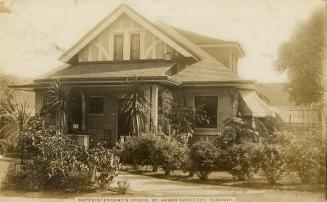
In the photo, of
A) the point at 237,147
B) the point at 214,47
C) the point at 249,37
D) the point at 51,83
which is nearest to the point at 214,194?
the point at 237,147

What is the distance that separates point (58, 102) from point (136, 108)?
196 cm

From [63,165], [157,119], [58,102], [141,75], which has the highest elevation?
[141,75]

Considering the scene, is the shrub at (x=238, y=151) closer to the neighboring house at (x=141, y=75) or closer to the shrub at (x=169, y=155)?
the shrub at (x=169, y=155)

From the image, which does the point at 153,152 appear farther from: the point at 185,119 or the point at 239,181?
the point at 185,119

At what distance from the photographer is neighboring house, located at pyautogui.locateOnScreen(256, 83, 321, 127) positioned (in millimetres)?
9508

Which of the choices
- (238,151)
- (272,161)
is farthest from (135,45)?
(272,161)

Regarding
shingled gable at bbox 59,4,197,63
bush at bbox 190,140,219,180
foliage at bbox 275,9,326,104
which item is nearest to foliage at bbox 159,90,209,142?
shingled gable at bbox 59,4,197,63

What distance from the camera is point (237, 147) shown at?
9.59 meters

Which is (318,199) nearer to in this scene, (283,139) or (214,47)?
(283,139)

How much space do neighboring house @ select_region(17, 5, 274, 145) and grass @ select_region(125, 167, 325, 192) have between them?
1.93 m

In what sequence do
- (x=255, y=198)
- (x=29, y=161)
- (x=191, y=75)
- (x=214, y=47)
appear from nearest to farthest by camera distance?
(x=255, y=198)
(x=29, y=161)
(x=191, y=75)
(x=214, y=47)

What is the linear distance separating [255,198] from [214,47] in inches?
290

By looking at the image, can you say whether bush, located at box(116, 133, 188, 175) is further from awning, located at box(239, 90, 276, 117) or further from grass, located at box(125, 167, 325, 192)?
awning, located at box(239, 90, 276, 117)

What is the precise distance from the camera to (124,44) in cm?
1330
